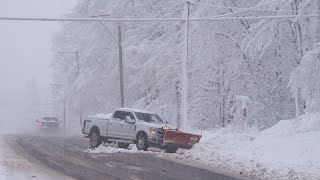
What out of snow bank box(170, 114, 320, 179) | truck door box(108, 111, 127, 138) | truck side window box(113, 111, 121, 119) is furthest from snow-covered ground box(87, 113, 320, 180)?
truck side window box(113, 111, 121, 119)

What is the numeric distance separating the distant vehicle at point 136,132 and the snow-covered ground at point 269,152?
2.04ft

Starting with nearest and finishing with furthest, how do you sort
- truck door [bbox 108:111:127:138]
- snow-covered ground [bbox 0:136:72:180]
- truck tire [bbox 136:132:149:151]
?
snow-covered ground [bbox 0:136:72:180] < truck tire [bbox 136:132:149:151] < truck door [bbox 108:111:127:138]

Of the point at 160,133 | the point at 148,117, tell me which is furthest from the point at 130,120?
the point at 160,133

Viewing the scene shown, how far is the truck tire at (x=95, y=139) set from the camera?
26.5 meters

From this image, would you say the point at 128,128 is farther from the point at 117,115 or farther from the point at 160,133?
the point at 160,133

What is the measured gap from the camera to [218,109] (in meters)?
35.0

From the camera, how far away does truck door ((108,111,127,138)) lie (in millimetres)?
25453

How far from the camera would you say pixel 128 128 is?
25.0 meters

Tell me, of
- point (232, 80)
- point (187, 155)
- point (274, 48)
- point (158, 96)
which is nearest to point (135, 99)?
point (158, 96)

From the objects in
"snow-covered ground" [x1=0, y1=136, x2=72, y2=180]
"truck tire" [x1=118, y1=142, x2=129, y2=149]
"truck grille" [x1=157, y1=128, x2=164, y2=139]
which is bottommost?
"truck tire" [x1=118, y1=142, x2=129, y2=149]

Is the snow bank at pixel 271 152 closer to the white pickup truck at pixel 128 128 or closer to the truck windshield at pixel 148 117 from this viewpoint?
the white pickup truck at pixel 128 128

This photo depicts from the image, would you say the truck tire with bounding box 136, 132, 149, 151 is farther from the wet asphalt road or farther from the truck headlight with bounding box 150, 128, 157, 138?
the wet asphalt road

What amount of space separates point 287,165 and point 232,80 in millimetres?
16555

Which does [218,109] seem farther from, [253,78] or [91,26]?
[91,26]
